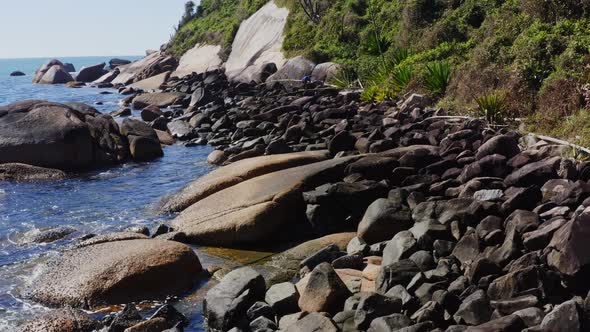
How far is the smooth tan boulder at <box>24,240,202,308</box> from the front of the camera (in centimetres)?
845

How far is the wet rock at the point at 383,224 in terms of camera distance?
959cm

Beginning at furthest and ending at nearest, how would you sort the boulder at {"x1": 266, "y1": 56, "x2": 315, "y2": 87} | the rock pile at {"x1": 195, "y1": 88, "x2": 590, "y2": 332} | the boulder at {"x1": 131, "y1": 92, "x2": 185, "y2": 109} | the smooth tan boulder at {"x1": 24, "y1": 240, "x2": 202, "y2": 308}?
the boulder at {"x1": 131, "y1": 92, "x2": 185, "y2": 109}, the boulder at {"x1": 266, "y1": 56, "x2": 315, "y2": 87}, the smooth tan boulder at {"x1": 24, "y1": 240, "x2": 202, "y2": 308}, the rock pile at {"x1": 195, "y1": 88, "x2": 590, "y2": 332}

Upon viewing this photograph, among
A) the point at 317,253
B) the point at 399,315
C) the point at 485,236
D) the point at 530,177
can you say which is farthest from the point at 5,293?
the point at 530,177

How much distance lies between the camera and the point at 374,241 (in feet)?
31.5

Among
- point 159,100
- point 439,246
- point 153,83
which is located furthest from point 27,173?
point 153,83

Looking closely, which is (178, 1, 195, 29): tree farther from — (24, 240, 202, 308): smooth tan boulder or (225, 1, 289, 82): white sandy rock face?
(24, 240, 202, 308): smooth tan boulder

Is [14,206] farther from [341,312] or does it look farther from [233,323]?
[341,312]

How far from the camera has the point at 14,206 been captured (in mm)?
14461

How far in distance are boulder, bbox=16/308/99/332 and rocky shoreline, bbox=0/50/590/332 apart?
0.02 m

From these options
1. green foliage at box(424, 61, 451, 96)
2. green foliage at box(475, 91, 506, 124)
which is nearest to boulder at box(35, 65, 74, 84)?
green foliage at box(424, 61, 451, 96)

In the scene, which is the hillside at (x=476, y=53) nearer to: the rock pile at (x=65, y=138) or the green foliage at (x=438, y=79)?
the green foliage at (x=438, y=79)

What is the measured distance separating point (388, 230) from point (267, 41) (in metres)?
29.0

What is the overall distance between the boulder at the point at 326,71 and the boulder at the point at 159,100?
786cm

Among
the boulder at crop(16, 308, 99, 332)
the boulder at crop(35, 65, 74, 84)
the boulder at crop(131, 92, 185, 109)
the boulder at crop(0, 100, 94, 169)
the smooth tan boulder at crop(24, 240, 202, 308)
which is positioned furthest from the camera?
the boulder at crop(35, 65, 74, 84)
